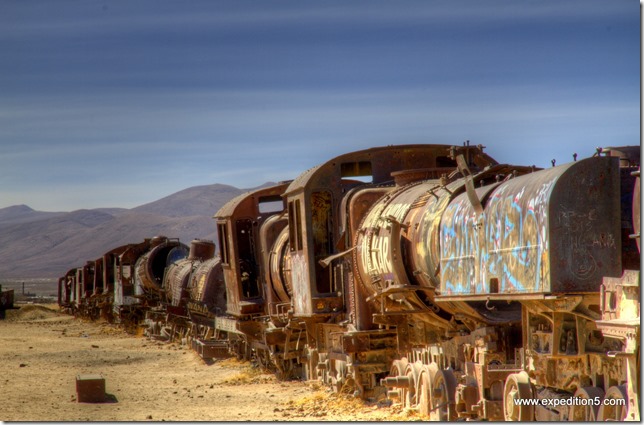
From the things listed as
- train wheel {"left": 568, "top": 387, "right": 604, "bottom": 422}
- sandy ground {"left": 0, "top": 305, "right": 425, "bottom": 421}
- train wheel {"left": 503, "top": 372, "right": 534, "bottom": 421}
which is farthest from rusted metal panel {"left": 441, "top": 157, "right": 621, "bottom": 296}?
sandy ground {"left": 0, "top": 305, "right": 425, "bottom": 421}

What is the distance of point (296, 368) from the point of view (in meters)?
20.4

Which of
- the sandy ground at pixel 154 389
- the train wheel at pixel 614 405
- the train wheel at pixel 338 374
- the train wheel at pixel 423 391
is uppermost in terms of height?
the train wheel at pixel 614 405

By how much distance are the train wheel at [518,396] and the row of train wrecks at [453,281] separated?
2cm

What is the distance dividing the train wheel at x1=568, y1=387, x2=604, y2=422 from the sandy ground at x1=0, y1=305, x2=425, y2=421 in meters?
4.39

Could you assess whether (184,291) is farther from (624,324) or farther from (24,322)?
(624,324)

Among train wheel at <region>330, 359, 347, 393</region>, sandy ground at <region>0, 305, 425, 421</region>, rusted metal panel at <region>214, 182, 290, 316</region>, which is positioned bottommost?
sandy ground at <region>0, 305, 425, 421</region>

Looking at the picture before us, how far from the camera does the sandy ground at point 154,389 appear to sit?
14.8 metres

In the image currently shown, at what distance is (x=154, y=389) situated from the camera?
65.0 feet

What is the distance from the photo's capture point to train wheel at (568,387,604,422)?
8125 mm

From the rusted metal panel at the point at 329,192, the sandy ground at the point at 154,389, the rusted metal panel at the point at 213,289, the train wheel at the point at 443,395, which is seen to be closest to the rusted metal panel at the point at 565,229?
the train wheel at the point at 443,395

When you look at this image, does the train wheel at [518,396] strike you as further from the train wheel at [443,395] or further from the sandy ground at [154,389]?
the sandy ground at [154,389]

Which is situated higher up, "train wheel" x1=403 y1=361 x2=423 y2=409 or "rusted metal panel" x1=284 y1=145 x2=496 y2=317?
"rusted metal panel" x1=284 y1=145 x2=496 y2=317

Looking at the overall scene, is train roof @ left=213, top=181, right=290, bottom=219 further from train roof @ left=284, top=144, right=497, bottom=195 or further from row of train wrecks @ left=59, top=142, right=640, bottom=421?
train roof @ left=284, top=144, right=497, bottom=195

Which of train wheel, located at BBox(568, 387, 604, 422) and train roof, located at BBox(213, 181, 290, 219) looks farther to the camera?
train roof, located at BBox(213, 181, 290, 219)
